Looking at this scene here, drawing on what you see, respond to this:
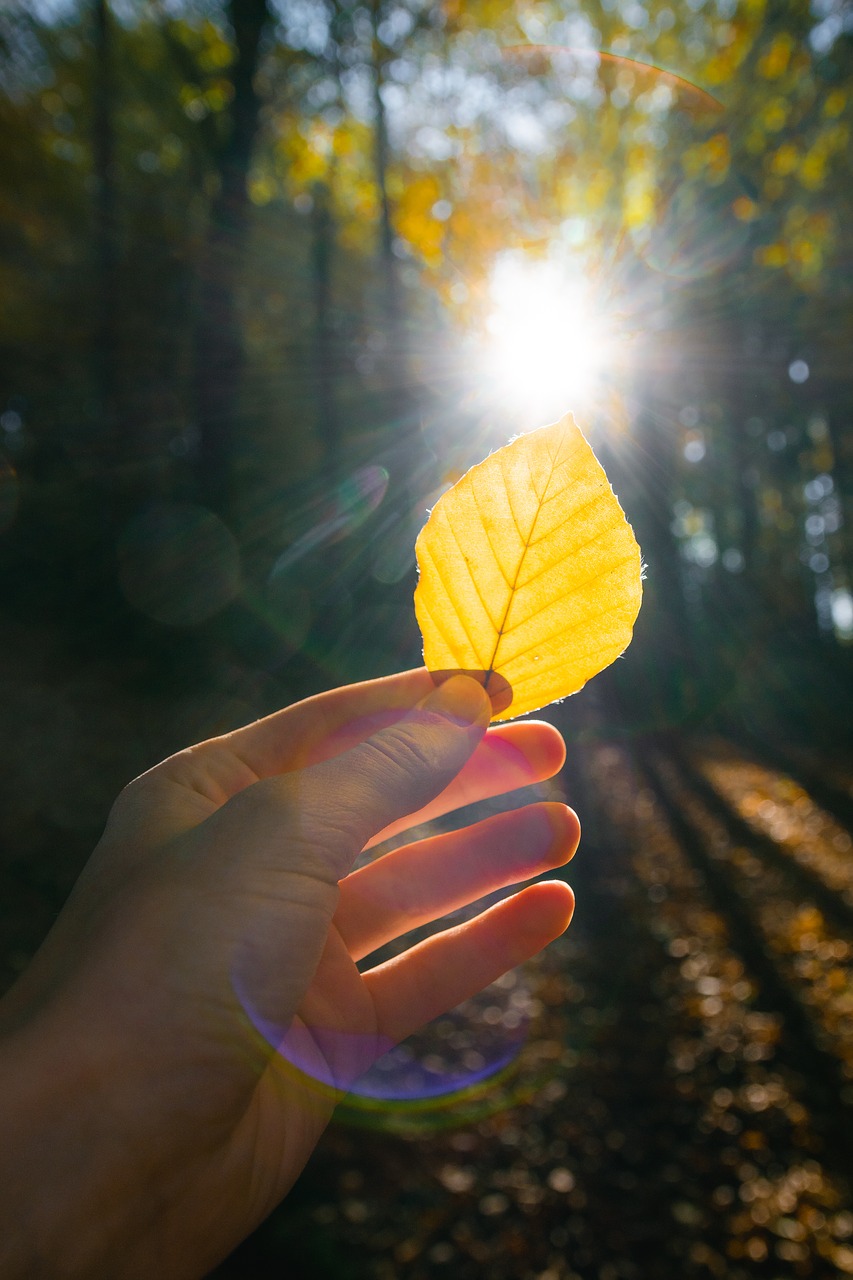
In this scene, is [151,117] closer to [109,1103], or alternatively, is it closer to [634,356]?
[634,356]

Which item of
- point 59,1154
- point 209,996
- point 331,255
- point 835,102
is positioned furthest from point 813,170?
point 59,1154

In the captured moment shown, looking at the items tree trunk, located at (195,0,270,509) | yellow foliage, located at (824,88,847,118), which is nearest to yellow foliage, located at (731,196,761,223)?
yellow foliage, located at (824,88,847,118)

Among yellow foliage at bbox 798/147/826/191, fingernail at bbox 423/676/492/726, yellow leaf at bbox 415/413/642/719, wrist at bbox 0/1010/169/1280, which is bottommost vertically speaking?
wrist at bbox 0/1010/169/1280

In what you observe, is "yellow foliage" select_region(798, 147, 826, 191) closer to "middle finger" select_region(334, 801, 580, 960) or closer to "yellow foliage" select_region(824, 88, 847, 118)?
"yellow foliage" select_region(824, 88, 847, 118)

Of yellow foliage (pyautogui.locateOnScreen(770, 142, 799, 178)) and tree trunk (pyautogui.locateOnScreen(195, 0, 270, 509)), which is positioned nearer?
tree trunk (pyautogui.locateOnScreen(195, 0, 270, 509))

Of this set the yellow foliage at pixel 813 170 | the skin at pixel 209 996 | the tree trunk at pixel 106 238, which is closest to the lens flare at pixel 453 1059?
the skin at pixel 209 996

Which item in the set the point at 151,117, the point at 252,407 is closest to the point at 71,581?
the point at 252,407

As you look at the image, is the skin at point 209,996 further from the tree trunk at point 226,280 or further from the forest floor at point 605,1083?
the tree trunk at point 226,280
